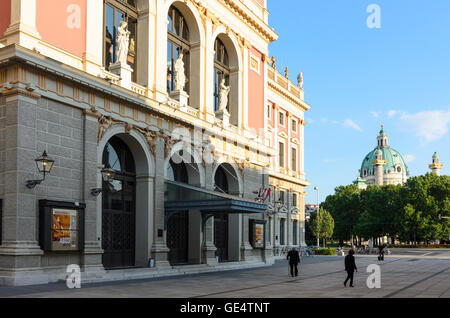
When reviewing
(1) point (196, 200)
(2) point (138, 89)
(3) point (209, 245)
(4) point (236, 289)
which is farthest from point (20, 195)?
(3) point (209, 245)

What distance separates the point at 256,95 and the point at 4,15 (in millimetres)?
23528

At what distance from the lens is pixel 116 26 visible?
2731cm

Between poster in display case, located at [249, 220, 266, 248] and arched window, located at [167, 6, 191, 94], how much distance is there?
11162mm

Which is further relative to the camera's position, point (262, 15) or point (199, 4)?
point (262, 15)

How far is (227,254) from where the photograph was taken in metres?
37.1

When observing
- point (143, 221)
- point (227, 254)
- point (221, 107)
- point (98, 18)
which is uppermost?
point (98, 18)

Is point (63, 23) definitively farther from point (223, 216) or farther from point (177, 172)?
point (223, 216)

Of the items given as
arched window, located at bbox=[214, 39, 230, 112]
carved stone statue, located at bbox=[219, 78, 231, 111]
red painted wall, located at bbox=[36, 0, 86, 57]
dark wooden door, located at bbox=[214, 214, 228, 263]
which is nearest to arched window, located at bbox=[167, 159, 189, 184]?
dark wooden door, located at bbox=[214, 214, 228, 263]

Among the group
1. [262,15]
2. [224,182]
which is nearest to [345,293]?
[224,182]

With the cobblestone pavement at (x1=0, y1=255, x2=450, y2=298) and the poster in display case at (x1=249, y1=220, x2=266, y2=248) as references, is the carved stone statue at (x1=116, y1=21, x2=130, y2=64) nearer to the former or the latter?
the cobblestone pavement at (x1=0, y1=255, x2=450, y2=298)

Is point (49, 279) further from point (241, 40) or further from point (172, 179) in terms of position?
point (241, 40)

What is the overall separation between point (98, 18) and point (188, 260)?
49.4 ft

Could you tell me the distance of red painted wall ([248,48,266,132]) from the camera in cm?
4071
